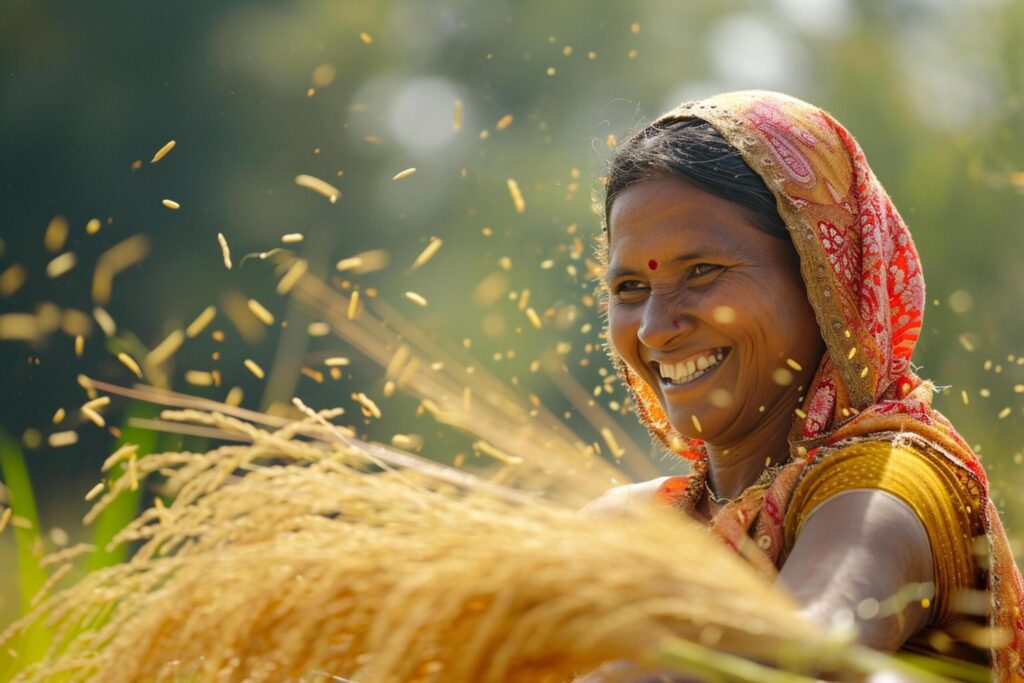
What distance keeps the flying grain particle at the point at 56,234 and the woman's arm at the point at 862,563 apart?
12.0 m

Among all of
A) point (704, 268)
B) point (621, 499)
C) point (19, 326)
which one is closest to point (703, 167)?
point (704, 268)

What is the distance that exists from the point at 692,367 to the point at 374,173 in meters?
16.3

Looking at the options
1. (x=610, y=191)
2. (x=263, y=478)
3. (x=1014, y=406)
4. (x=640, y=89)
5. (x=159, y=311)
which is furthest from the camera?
(x=640, y=89)

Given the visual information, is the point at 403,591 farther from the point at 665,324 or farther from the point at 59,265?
the point at 59,265

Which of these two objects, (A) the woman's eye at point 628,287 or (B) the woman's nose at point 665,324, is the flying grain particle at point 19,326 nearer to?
(A) the woman's eye at point 628,287

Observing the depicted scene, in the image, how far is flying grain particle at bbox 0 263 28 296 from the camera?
533 inches

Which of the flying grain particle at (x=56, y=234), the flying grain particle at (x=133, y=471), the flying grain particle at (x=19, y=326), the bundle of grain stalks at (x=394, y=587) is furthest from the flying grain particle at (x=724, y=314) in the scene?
the flying grain particle at (x=56, y=234)

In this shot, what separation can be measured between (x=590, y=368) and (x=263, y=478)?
15.7 m

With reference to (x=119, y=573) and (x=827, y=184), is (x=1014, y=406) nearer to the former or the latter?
(x=827, y=184)

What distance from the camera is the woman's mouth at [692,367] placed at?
3.07 metres

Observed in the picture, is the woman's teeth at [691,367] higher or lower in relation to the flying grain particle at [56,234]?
lower

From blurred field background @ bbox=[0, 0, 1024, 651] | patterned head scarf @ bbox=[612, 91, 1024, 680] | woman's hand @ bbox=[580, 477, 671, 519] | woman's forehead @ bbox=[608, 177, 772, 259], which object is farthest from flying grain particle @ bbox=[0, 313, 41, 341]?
patterned head scarf @ bbox=[612, 91, 1024, 680]

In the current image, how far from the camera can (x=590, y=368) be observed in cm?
1769

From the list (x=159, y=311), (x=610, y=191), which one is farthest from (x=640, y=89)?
(x=610, y=191)
